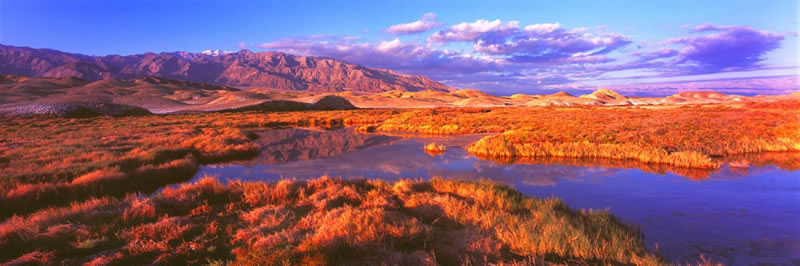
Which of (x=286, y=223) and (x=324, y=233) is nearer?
(x=324, y=233)

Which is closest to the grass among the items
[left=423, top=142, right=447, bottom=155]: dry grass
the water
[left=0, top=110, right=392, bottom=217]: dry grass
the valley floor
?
the valley floor

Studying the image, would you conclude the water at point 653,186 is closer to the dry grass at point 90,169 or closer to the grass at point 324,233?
the grass at point 324,233

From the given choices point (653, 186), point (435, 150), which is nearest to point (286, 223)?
point (653, 186)

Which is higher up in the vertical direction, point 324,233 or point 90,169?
point 324,233

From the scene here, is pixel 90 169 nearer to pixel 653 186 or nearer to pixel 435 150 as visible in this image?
pixel 435 150

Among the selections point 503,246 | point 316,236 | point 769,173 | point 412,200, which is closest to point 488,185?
point 412,200

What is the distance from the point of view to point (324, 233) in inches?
235

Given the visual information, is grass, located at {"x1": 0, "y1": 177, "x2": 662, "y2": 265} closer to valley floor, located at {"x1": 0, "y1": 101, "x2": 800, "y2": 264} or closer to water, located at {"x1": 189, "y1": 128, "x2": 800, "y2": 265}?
valley floor, located at {"x1": 0, "y1": 101, "x2": 800, "y2": 264}

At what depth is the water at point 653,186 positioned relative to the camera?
22.5ft

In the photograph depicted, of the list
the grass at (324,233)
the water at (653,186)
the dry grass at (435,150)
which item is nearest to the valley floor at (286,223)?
the grass at (324,233)

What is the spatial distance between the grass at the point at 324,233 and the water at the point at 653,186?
130 cm

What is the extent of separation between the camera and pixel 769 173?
12.6m

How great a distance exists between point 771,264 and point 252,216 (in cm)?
909

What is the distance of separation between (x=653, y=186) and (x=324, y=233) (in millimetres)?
10191
